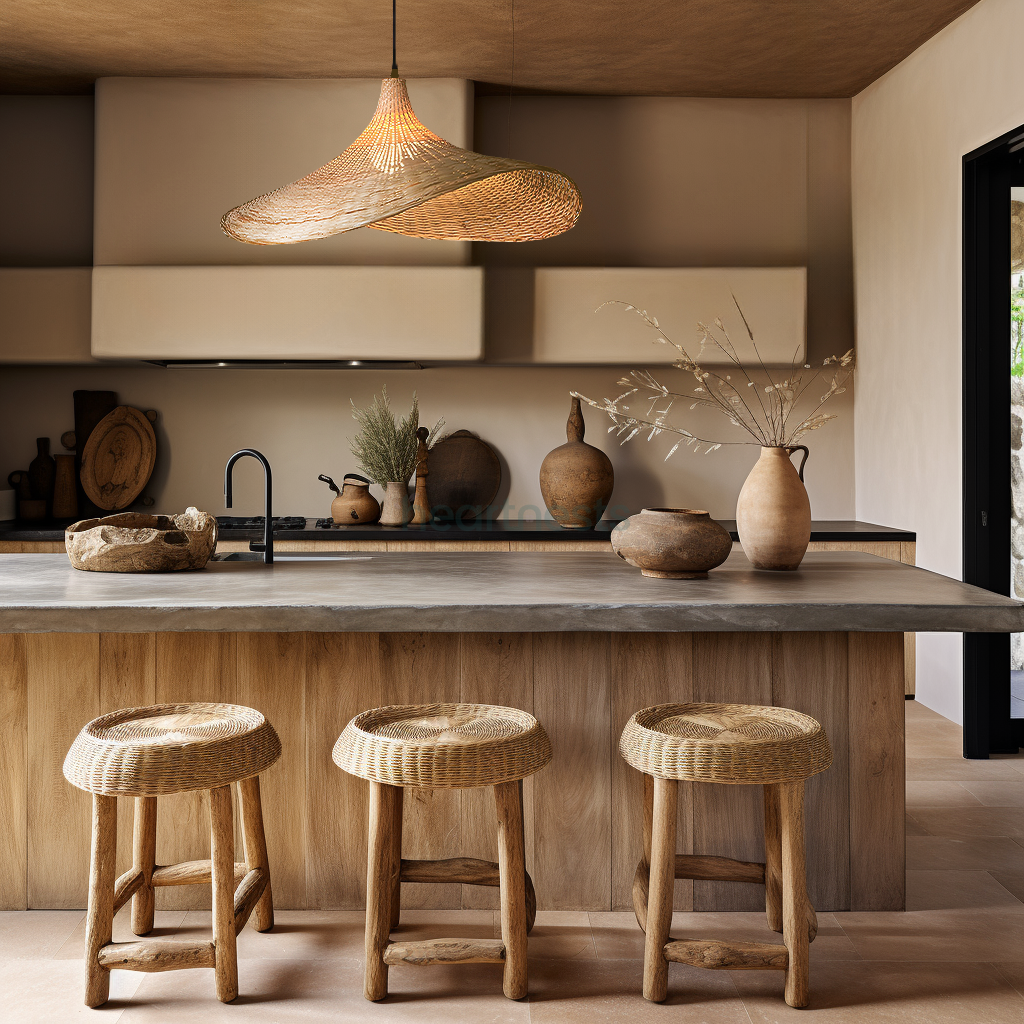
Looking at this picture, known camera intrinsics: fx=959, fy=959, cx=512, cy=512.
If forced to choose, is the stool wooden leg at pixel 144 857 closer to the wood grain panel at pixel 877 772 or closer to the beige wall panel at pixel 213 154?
the wood grain panel at pixel 877 772

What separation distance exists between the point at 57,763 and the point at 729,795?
167cm

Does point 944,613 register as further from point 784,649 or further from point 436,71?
point 436,71

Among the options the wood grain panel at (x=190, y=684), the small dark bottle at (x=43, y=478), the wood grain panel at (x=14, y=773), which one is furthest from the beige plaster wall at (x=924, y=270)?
the small dark bottle at (x=43, y=478)

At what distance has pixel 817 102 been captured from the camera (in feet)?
15.7

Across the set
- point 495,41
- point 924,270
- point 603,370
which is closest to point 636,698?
point 924,270

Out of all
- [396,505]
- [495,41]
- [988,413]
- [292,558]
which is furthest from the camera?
[396,505]

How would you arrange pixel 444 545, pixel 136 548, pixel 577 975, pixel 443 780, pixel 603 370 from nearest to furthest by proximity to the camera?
pixel 443 780
pixel 577 975
pixel 136 548
pixel 444 545
pixel 603 370

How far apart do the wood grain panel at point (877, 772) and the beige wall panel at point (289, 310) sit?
2.47 m

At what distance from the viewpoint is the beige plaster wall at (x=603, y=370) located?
4801 millimetres

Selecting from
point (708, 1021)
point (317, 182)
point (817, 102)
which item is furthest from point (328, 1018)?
point (817, 102)

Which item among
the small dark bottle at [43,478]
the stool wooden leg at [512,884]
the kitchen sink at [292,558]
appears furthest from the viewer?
the small dark bottle at [43,478]

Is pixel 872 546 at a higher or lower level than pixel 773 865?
higher

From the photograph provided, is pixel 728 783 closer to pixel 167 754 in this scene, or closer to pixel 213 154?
pixel 167 754

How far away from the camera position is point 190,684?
2.39 meters
